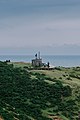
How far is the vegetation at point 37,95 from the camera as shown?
6644 centimetres

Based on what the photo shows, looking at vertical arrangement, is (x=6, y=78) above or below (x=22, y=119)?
above

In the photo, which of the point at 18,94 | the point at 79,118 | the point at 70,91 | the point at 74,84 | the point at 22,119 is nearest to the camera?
the point at 22,119

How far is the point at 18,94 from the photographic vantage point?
76.4 meters

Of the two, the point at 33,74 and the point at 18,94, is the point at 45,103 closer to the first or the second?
the point at 18,94

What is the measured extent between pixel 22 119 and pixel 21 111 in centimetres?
599

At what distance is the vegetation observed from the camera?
66.4 m

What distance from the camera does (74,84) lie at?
89875mm

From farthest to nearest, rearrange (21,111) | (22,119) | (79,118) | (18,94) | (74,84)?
(74,84), (18,94), (79,118), (21,111), (22,119)

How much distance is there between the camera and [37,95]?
3108 inches

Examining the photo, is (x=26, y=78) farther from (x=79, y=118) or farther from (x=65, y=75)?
(x=79, y=118)

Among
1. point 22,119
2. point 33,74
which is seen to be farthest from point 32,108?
point 33,74

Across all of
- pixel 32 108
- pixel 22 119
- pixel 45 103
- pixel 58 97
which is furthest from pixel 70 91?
pixel 22 119

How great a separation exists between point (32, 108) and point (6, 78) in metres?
17.4

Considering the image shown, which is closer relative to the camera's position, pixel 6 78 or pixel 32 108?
pixel 32 108
